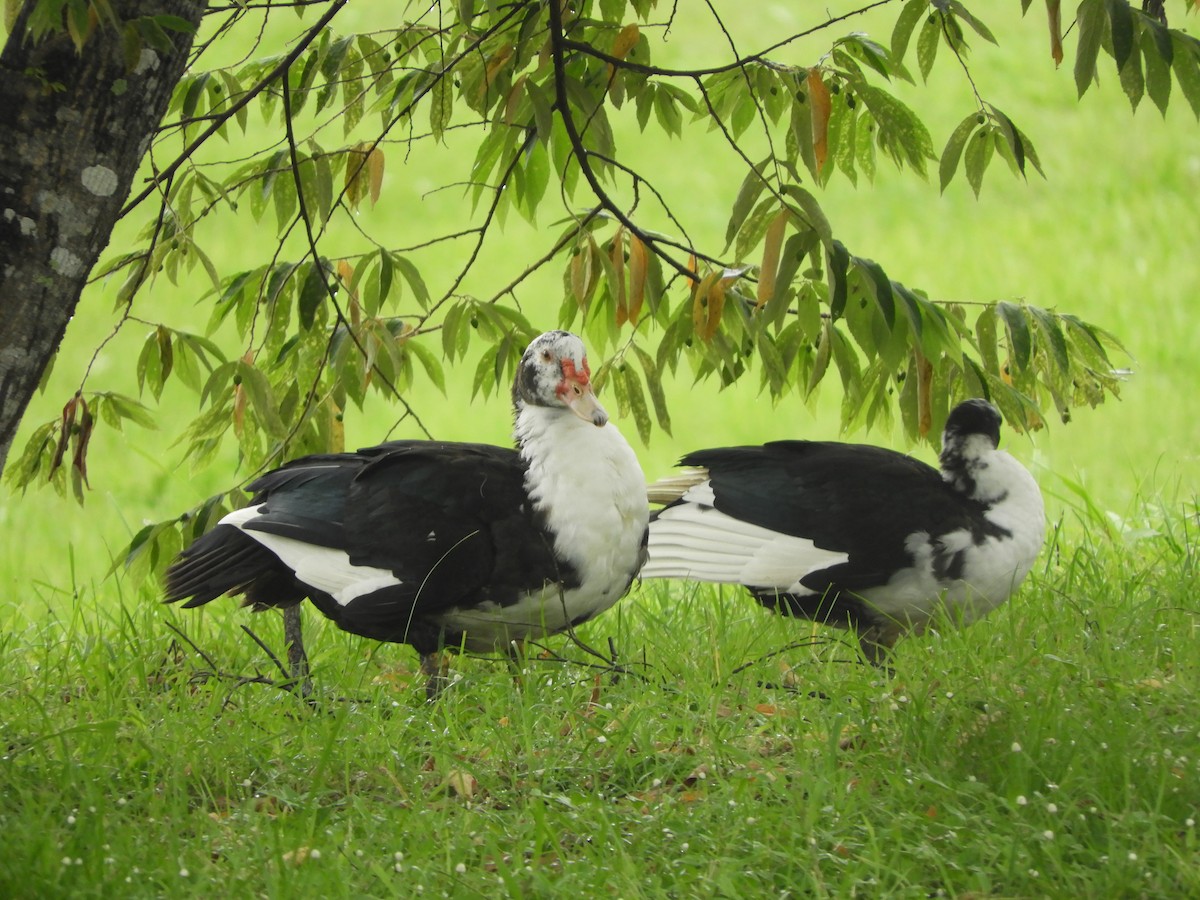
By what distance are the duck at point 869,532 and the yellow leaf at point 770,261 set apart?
4.55 ft

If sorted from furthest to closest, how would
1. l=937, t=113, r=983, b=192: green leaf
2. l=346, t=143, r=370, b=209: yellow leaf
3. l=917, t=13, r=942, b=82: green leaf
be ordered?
l=346, t=143, r=370, b=209: yellow leaf, l=917, t=13, r=942, b=82: green leaf, l=937, t=113, r=983, b=192: green leaf

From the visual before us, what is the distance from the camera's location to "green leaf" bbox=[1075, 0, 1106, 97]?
3.00 m

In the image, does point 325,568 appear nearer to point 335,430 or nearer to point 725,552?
point 335,430

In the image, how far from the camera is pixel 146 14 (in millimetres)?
3121

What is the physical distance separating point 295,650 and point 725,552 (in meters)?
1.39

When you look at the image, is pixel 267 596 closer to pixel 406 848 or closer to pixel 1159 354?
pixel 406 848

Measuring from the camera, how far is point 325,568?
415 centimetres

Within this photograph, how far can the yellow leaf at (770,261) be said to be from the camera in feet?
10.5

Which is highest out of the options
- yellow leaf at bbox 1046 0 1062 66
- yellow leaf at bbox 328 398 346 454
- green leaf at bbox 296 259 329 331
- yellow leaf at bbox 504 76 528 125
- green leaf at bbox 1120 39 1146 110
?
yellow leaf at bbox 1046 0 1062 66

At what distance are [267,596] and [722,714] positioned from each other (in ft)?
4.81

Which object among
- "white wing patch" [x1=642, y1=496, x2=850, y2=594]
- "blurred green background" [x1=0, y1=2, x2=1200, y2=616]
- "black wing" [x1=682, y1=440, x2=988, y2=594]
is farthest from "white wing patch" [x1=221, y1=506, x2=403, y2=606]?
"blurred green background" [x1=0, y1=2, x2=1200, y2=616]

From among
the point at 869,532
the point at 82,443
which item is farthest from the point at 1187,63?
the point at 82,443

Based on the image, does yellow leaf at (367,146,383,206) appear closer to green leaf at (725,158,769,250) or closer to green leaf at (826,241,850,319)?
green leaf at (725,158,769,250)

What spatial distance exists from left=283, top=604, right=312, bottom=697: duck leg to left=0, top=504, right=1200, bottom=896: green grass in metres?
0.07
